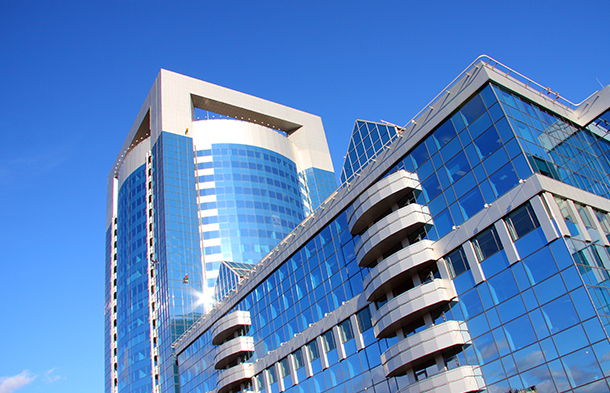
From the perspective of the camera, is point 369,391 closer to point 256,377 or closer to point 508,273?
point 508,273

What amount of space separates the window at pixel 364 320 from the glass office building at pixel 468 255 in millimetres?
96

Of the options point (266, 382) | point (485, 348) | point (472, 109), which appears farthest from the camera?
point (266, 382)

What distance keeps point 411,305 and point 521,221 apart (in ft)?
31.4

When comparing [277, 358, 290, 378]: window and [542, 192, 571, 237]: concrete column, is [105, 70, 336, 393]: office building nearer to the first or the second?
[277, 358, 290, 378]: window

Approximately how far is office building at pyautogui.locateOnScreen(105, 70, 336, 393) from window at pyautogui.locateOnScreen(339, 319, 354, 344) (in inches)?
1410

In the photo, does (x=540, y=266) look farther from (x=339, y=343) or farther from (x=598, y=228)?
(x=339, y=343)

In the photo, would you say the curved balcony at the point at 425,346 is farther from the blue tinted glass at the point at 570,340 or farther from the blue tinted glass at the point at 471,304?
the blue tinted glass at the point at 570,340

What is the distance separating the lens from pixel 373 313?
40875 mm

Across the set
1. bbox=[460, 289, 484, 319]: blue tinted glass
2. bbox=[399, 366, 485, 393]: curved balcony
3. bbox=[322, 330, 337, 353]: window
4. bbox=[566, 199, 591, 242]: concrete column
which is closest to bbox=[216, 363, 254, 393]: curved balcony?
bbox=[322, 330, 337, 353]: window

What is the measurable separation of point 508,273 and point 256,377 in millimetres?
34355

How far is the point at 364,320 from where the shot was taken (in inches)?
1661

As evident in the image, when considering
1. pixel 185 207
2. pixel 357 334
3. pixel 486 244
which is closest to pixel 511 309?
pixel 486 244

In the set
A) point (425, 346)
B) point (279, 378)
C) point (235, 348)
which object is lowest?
point (425, 346)

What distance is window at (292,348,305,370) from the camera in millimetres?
49294
